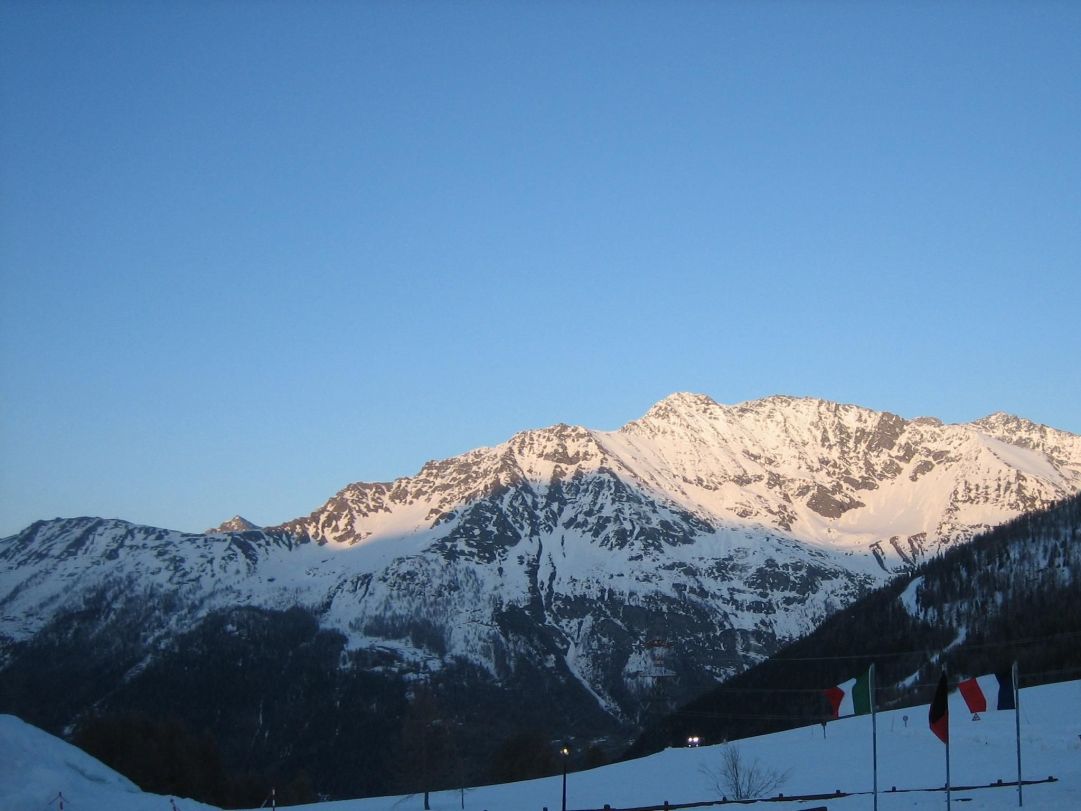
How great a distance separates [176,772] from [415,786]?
6353cm

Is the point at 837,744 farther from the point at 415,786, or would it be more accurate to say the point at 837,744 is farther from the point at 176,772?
the point at 415,786

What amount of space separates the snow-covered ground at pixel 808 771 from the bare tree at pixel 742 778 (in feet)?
2.28

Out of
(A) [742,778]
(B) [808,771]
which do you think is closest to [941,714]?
(B) [808,771]

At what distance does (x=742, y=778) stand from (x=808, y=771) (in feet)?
13.7

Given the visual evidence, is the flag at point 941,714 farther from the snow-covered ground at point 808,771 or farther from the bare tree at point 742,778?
the bare tree at point 742,778

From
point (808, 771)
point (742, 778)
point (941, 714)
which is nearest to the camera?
point (941, 714)

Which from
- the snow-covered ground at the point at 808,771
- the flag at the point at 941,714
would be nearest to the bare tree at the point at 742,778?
the snow-covered ground at the point at 808,771

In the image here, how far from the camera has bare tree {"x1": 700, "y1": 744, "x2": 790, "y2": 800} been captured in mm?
69938

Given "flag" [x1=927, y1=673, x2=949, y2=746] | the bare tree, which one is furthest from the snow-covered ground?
"flag" [x1=927, y1=673, x2=949, y2=746]

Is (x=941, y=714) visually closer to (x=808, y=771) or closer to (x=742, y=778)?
(x=808, y=771)

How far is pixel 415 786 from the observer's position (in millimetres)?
194500

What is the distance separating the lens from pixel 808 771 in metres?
72.1

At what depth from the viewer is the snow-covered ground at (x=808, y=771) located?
184ft

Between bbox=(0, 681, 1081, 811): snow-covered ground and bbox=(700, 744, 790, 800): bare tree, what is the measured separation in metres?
0.70
